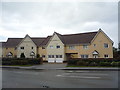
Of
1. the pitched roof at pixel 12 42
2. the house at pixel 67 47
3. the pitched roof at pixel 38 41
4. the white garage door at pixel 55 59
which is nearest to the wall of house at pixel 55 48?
the house at pixel 67 47

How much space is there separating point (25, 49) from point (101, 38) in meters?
23.9

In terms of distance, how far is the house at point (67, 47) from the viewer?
37844mm

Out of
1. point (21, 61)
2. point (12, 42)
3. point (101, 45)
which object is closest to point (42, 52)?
point (21, 61)

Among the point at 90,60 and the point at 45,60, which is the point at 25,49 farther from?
the point at 90,60

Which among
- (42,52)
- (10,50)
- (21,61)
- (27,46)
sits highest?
(27,46)

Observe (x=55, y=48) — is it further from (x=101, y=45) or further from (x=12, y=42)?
(x=12, y=42)

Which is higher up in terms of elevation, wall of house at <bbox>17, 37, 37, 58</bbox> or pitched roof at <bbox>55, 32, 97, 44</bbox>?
pitched roof at <bbox>55, 32, 97, 44</bbox>

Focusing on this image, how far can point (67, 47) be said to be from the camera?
42000mm

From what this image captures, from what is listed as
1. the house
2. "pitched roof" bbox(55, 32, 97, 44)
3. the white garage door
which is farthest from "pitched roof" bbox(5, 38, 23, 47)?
"pitched roof" bbox(55, 32, 97, 44)

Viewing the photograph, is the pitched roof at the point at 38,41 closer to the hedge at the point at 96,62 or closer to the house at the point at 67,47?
the house at the point at 67,47

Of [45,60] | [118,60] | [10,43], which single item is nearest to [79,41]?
[45,60]

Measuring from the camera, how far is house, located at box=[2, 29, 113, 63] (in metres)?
37.8

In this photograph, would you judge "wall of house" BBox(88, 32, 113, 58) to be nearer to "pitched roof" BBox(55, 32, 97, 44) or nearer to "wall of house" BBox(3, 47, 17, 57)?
"pitched roof" BBox(55, 32, 97, 44)

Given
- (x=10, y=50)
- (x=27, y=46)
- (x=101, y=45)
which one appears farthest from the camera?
(x=10, y=50)
